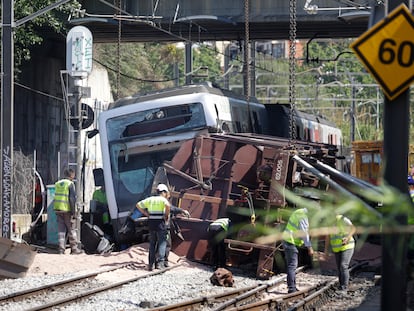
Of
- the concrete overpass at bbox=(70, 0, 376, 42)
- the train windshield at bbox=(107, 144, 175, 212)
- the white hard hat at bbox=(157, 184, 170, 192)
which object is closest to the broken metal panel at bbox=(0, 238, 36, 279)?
the white hard hat at bbox=(157, 184, 170, 192)

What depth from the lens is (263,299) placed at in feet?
48.8

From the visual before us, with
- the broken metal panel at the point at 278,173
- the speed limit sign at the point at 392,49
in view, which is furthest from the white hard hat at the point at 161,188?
the speed limit sign at the point at 392,49

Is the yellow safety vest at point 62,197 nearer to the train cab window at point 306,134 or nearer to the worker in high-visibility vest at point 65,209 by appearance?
the worker in high-visibility vest at point 65,209

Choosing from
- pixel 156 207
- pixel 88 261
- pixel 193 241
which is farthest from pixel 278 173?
pixel 88 261

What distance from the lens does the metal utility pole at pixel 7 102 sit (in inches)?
829

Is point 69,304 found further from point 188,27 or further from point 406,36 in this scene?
point 188,27

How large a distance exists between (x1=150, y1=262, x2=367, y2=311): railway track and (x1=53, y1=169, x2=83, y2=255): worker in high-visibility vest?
20.6 ft

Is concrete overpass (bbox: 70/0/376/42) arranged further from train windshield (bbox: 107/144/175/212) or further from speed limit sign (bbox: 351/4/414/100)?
speed limit sign (bbox: 351/4/414/100)

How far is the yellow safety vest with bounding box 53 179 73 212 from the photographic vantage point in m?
21.1

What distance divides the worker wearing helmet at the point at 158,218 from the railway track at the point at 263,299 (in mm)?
2271

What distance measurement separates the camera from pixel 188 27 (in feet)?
105

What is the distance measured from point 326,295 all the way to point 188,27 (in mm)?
18102

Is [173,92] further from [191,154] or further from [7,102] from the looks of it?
[7,102]

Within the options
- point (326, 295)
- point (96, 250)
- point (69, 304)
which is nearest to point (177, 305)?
point (69, 304)
